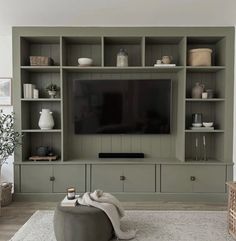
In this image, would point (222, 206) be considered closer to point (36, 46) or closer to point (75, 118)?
point (75, 118)

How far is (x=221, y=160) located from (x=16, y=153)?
116 inches

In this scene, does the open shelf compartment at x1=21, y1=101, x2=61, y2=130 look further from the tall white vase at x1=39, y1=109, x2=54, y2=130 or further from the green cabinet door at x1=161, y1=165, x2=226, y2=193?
the green cabinet door at x1=161, y1=165, x2=226, y2=193

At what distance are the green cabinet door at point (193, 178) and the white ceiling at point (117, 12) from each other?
1983mm

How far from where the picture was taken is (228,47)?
3.67 metres

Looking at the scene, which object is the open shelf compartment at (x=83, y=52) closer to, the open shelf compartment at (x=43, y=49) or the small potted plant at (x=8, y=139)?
the open shelf compartment at (x=43, y=49)

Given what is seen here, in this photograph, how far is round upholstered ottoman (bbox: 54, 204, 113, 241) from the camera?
7.52 feet

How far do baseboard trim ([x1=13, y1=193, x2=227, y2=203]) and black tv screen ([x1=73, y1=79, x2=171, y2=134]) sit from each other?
2.97 ft

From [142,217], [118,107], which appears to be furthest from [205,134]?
[142,217]

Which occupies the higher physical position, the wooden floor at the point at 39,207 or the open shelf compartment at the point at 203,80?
the open shelf compartment at the point at 203,80

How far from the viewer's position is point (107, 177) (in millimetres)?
3734

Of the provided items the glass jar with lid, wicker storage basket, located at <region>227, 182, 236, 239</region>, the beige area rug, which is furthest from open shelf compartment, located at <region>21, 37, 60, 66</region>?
wicker storage basket, located at <region>227, 182, 236, 239</region>

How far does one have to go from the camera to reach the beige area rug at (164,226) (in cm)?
261

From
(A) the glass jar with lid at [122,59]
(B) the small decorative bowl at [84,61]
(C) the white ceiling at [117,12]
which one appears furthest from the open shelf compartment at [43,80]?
(A) the glass jar with lid at [122,59]

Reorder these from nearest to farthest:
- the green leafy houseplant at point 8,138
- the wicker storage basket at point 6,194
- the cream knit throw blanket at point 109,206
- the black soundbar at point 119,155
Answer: the cream knit throw blanket at point 109,206
the green leafy houseplant at point 8,138
the wicker storage basket at point 6,194
the black soundbar at point 119,155
